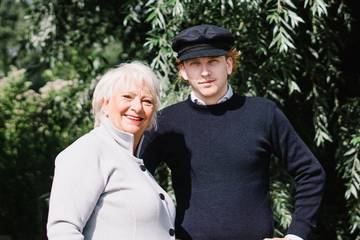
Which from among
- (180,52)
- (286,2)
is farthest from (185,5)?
(180,52)

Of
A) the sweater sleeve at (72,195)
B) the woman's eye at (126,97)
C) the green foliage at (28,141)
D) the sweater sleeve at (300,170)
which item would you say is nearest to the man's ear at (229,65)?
the sweater sleeve at (300,170)

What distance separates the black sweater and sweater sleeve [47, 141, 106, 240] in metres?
0.47

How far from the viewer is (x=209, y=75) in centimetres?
294

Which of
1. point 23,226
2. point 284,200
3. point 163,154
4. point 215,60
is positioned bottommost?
point 23,226

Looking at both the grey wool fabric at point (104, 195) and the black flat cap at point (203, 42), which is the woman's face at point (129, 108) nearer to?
the grey wool fabric at point (104, 195)

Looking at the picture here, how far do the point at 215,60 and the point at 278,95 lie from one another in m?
2.49

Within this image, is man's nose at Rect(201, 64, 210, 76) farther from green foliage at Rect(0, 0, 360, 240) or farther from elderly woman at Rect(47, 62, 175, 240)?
green foliage at Rect(0, 0, 360, 240)

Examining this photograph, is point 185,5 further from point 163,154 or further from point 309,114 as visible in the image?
point 163,154

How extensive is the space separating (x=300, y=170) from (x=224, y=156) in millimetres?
269

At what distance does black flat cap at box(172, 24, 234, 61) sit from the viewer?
2.94 m

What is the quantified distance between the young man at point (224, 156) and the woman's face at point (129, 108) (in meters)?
0.30

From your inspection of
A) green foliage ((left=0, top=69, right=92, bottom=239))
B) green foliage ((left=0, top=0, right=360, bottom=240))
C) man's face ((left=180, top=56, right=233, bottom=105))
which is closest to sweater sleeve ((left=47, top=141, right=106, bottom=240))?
man's face ((left=180, top=56, right=233, bottom=105))

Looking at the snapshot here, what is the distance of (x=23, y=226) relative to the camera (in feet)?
21.9

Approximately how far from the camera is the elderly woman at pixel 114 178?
250cm
